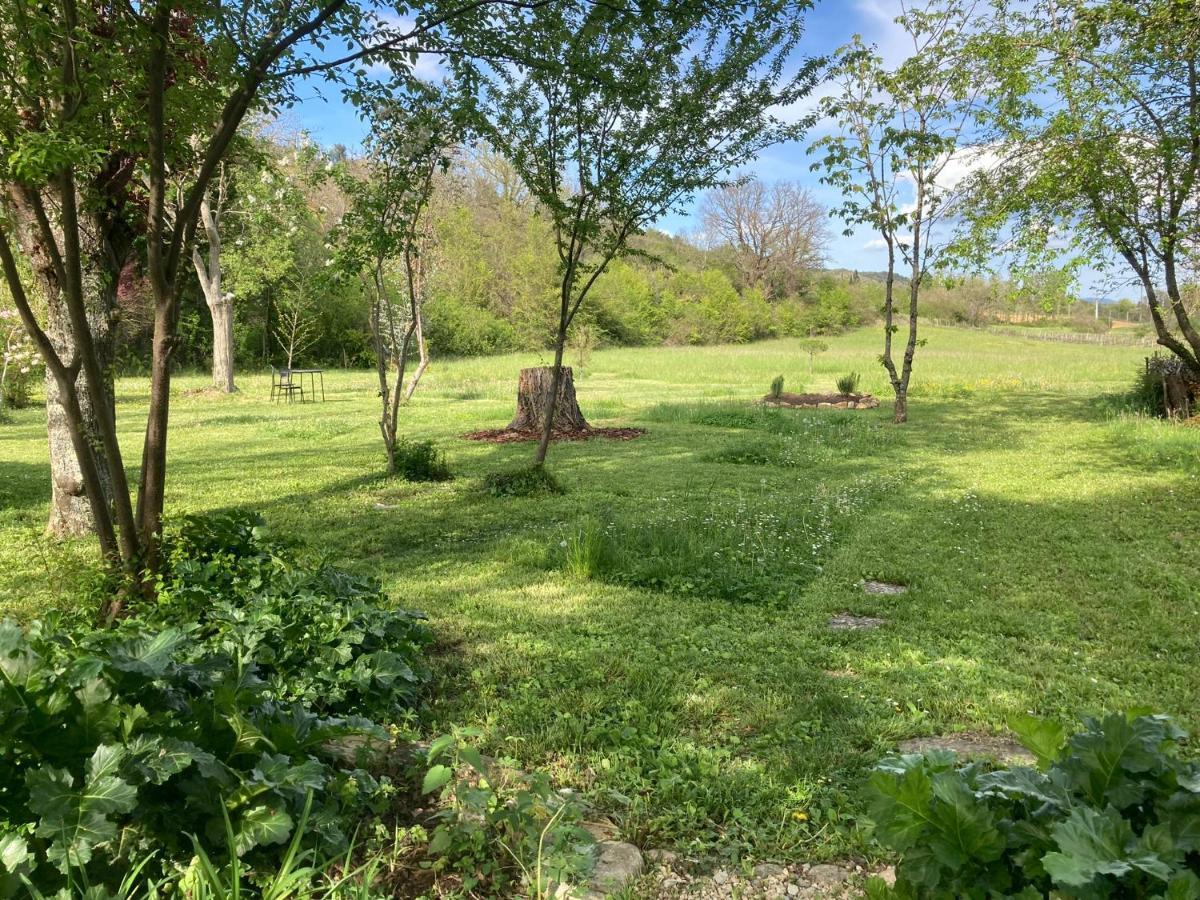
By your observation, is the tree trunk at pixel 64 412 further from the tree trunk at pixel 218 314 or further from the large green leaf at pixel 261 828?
the tree trunk at pixel 218 314

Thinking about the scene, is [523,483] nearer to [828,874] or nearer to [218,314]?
[828,874]

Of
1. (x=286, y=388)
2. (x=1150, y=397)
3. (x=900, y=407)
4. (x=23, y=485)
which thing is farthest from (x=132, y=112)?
(x=286, y=388)

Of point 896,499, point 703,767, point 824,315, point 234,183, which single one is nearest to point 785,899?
point 703,767

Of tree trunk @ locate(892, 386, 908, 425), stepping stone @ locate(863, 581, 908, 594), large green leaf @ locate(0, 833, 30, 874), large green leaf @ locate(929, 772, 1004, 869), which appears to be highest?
tree trunk @ locate(892, 386, 908, 425)

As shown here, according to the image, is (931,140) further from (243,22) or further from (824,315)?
(824,315)

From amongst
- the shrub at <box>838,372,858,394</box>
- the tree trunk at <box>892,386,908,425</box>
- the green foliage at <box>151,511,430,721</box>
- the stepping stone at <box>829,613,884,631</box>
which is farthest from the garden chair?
the stepping stone at <box>829,613,884,631</box>

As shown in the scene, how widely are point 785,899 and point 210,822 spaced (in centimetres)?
141

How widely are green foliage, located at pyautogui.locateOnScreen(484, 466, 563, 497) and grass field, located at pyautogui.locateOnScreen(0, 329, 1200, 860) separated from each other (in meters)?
0.19

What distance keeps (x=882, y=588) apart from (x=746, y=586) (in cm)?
94

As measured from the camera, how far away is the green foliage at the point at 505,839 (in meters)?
1.74

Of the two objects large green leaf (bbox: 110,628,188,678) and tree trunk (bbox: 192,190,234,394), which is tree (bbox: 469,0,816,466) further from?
tree trunk (bbox: 192,190,234,394)

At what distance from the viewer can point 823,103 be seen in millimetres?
12328

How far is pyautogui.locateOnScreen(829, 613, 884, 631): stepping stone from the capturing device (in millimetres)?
3859

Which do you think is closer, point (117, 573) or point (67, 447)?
point (117, 573)
